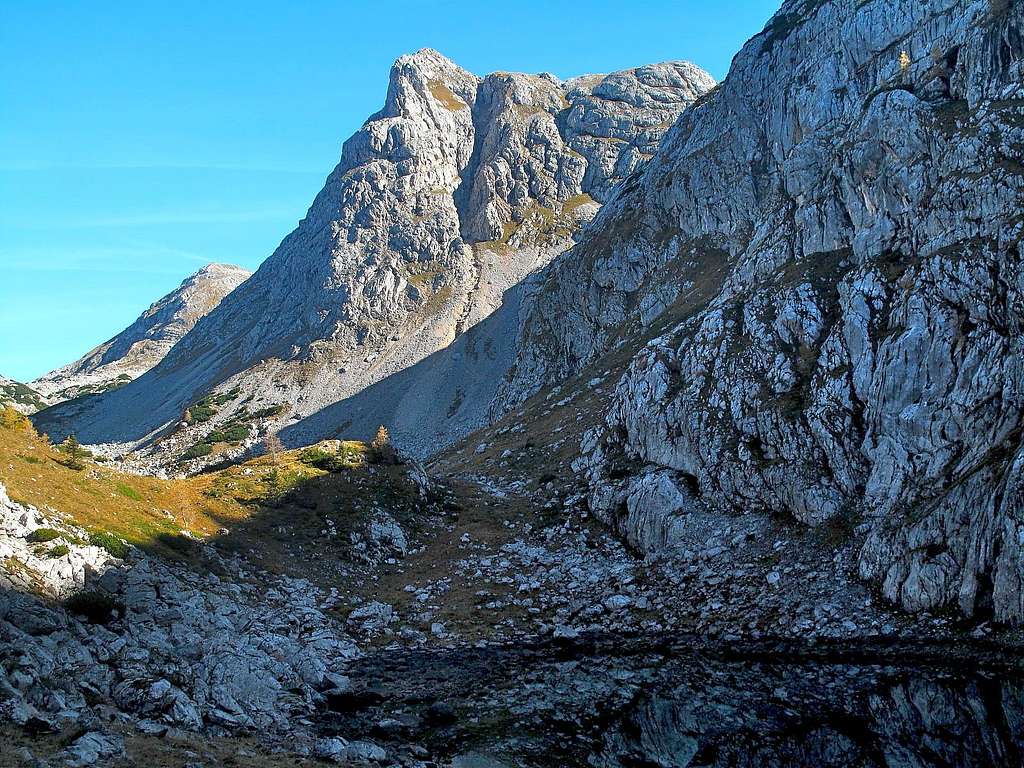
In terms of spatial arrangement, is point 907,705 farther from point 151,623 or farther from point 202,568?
point 202,568

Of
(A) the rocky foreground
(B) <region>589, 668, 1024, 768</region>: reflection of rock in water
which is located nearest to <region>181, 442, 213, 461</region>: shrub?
(A) the rocky foreground

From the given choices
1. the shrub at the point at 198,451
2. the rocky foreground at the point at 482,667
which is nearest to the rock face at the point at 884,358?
the rocky foreground at the point at 482,667

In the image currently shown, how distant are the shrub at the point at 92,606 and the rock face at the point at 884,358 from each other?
2967 centimetres

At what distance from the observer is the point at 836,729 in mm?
20719

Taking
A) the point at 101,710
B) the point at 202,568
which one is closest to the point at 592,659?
the point at 101,710

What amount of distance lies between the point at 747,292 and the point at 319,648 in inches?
1639

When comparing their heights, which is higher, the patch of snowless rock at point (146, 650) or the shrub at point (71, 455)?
the shrub at point (71, 455)

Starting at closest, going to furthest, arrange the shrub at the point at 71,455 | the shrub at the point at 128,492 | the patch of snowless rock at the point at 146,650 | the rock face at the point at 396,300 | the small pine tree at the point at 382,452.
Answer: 1. the patch of snowless rock at the point at 146,650
2. the shrub at the point at 71,455
3. the shrub at the point at 128,492
4. the small pine tree at the point at 382,452
5. the rock face at the point at 396,300

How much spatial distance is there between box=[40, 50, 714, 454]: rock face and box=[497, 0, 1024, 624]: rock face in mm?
72647

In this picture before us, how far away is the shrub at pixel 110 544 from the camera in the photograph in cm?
3167

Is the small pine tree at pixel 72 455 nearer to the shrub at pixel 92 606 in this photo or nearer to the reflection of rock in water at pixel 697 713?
the shrub at pixel 92 606

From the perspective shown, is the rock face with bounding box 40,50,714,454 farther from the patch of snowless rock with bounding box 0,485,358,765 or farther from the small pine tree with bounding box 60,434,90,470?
the patch of snowless rock with bounding box 0,485,358,765

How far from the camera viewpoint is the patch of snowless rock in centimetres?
1947

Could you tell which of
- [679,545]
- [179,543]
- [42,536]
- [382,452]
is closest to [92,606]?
[42,536]
